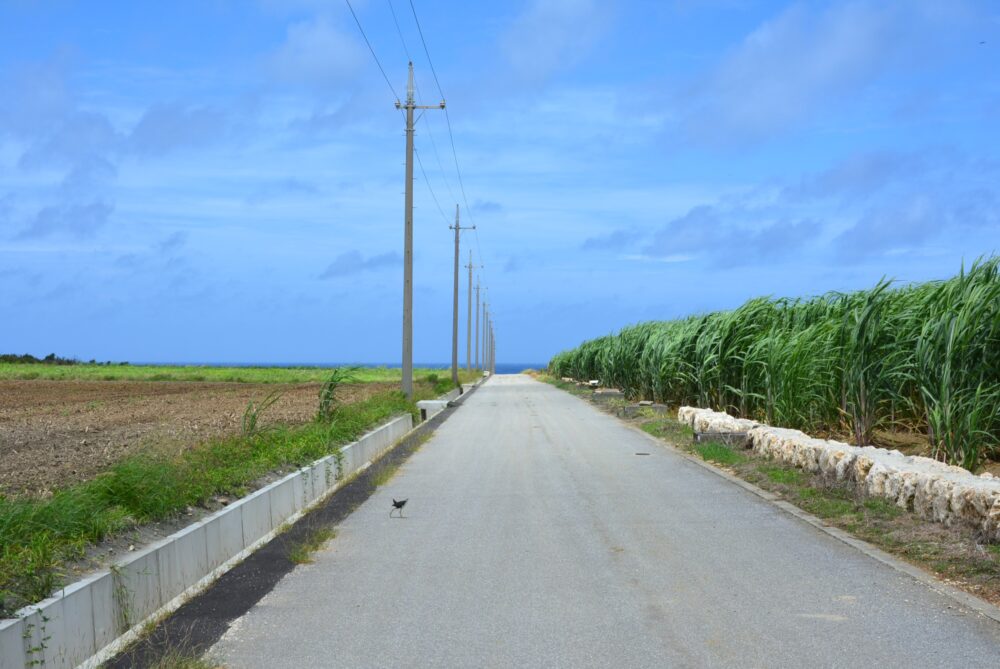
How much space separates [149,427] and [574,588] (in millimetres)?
16941

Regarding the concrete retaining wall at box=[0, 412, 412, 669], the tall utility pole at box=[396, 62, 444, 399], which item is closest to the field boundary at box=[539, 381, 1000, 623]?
the concrete retaining wall at box=[0, 412, 412, 669]

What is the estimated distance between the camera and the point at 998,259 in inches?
529

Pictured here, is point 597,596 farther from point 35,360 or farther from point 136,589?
point 35,360

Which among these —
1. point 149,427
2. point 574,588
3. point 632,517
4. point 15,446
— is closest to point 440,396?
point 149,427

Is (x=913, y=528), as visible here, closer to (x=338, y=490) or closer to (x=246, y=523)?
(x=246, y=523)

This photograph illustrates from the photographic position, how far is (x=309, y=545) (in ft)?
29.9

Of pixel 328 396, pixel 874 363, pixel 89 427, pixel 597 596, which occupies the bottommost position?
pixel 597 596

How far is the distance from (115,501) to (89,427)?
16109mm

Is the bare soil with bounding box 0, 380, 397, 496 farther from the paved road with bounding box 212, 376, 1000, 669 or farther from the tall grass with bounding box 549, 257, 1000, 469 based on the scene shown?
the tall grass with bounding box 549, 257, 1000, 469

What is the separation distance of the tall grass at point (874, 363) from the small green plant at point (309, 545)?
7.26 metres

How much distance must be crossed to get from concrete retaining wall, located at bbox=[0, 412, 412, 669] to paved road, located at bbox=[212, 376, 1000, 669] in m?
0.68

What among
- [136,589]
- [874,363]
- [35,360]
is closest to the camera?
[136,589]

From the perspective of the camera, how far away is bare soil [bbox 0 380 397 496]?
1296 centimetres

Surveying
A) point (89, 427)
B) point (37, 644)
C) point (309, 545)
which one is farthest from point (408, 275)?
point (37, 644)
